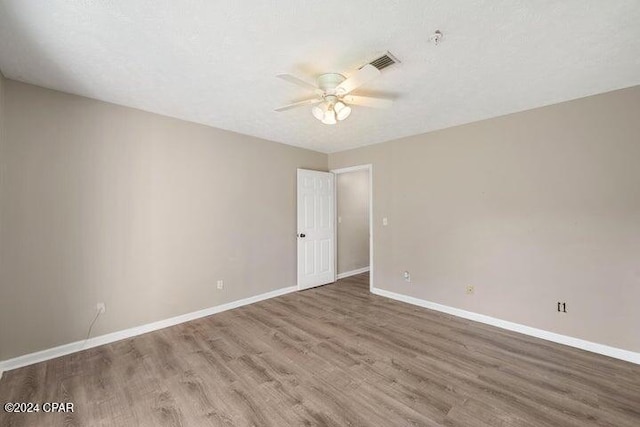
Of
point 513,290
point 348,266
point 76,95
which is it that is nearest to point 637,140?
point 513,290

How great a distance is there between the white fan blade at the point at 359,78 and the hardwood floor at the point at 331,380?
92.7 inches

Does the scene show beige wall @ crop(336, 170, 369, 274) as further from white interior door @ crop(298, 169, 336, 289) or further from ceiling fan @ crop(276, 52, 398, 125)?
ceiling fan @ crop(276, 52, 398, 125)

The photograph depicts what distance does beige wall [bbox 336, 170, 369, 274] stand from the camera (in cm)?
543

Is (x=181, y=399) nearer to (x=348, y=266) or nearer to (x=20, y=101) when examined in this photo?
(x=20, y=101)

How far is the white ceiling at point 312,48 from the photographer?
1.51m

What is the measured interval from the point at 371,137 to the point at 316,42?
2400 millimetres

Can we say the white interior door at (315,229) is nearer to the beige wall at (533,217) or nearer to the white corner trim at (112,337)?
the white corner trim at (112,337)

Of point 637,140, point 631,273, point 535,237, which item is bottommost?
point 631,273

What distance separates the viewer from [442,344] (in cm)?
271

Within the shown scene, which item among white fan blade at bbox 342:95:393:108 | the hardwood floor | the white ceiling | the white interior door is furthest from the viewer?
the white interior door

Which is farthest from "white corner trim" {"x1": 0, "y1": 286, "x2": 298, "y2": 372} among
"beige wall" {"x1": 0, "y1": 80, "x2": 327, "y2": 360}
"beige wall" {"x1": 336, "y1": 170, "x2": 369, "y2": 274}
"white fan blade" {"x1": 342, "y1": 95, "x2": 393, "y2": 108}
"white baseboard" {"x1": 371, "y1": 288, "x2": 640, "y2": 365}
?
"white fan blade" {"x1": 342, "y1": 95, "x2": 393, "y2": 108}

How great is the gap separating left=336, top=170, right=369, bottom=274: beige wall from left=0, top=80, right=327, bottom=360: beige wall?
5.89ft

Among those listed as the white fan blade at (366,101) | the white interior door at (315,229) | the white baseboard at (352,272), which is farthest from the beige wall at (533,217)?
the white fan blade at (366,101)

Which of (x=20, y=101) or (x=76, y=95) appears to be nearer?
(x=20, y=101)
